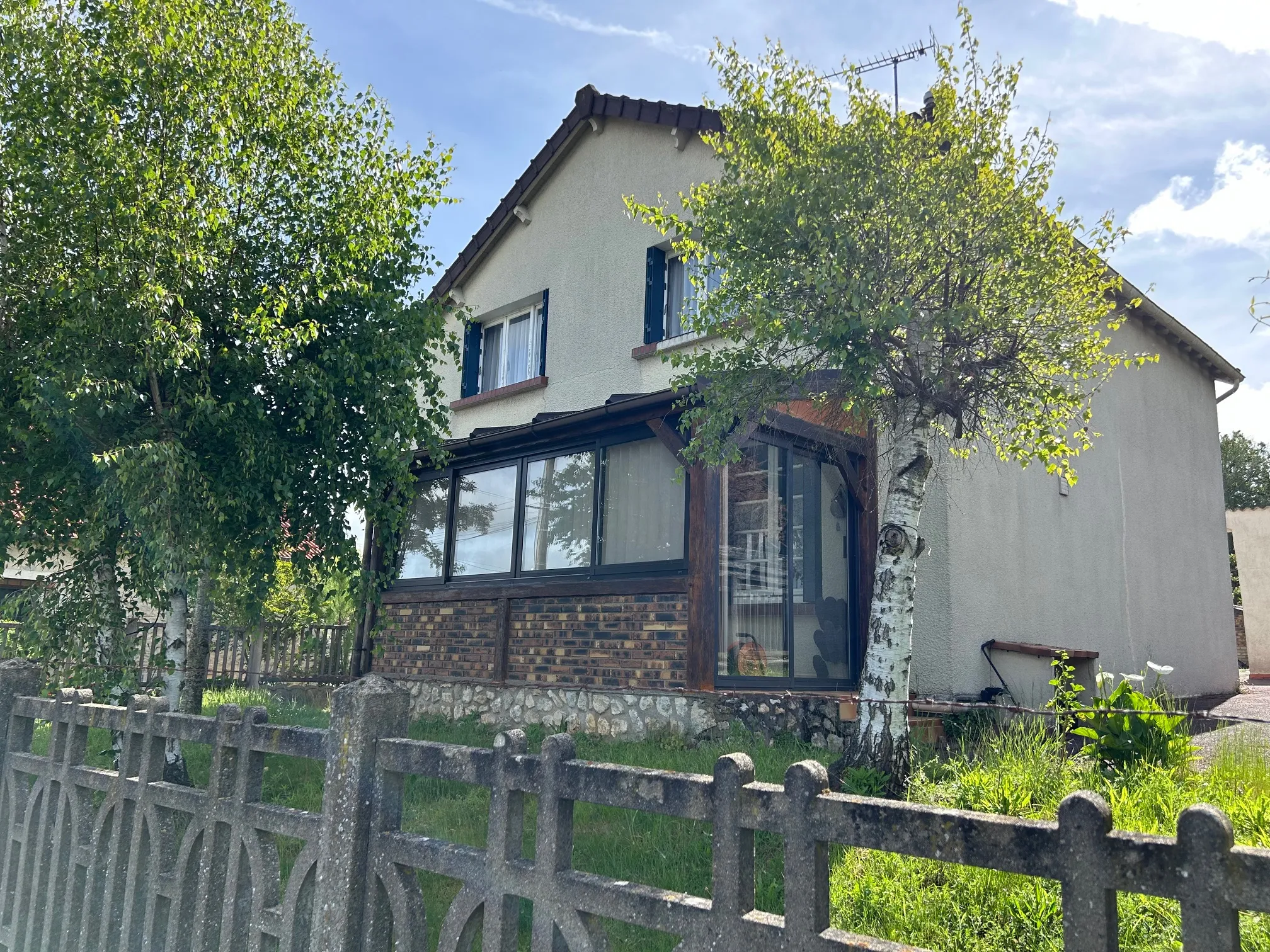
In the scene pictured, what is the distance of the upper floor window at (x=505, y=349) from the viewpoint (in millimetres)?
12953

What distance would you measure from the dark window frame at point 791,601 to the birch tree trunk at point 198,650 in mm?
4058

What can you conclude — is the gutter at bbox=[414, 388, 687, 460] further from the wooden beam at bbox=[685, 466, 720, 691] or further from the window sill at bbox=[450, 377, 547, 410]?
the window sill at bbox=[450, 377, 547, 410]

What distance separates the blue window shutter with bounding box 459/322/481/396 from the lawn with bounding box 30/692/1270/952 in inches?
279

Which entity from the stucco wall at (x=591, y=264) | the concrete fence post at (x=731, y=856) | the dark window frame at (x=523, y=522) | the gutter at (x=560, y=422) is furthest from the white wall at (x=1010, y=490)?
the concrete fence post at (x=731, y=856)

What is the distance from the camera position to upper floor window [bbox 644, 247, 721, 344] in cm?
1112

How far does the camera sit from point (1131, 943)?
349 cm

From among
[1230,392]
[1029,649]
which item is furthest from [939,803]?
[1230,392]

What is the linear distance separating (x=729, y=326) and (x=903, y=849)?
4.95 metres

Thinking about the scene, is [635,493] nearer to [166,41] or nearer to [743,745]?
[743,745]

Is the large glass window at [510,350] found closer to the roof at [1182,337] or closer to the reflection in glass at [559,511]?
the reflection in glass at [559,511]

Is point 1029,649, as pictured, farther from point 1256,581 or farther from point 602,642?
point 1256,581

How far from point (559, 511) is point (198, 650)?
3.45m

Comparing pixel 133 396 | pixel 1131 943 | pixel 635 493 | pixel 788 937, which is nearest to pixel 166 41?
pixel 133 396

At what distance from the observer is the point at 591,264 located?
12188 millimetres
